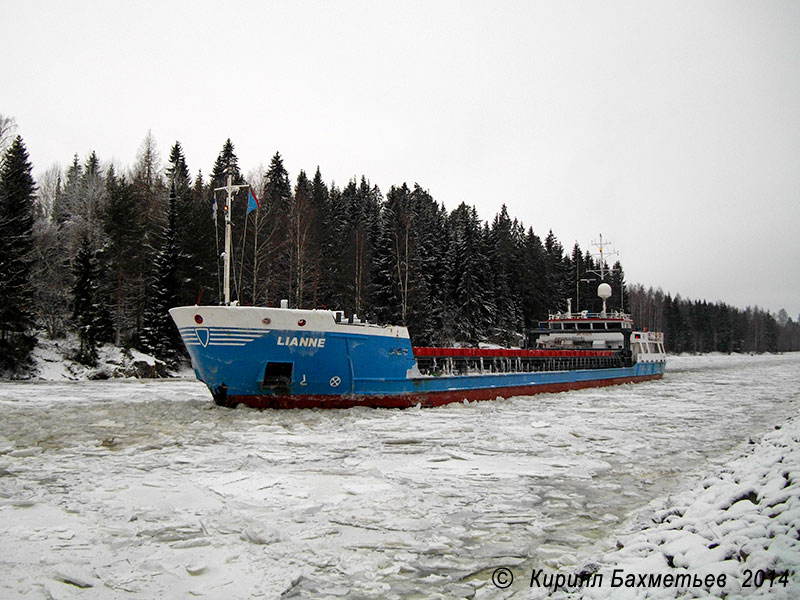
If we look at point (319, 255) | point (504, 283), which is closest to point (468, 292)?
point (504, 283)

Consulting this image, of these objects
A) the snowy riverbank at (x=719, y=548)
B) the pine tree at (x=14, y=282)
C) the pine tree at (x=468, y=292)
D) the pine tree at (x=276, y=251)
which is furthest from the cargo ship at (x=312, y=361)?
the pine tree at (x=468, y=292)

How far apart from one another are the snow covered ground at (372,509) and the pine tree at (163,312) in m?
17.5

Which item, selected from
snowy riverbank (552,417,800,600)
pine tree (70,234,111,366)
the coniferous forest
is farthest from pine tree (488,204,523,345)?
snowy riverbank (552,417,800,600)

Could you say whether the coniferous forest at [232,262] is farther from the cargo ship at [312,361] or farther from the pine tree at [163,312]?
the cargo ship at [312,361]

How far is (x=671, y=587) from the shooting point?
111 inches

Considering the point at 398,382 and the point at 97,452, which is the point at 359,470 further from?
the point at 398,382

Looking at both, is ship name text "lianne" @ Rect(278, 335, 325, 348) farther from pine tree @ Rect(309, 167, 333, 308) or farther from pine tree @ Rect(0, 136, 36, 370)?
pine tree @ Rect(309, 167, 333, 308)

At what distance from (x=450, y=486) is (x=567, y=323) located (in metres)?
24.0

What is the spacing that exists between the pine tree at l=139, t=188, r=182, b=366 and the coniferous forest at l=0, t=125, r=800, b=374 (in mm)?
75

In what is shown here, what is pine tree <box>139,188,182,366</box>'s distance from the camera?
86.0ft

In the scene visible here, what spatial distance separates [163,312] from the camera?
1043 inches

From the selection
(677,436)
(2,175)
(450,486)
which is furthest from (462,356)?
(2,175)

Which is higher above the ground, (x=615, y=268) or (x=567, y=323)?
(x=615, y=268)

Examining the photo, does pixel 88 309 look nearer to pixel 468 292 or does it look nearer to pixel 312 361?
pixel 312 361
